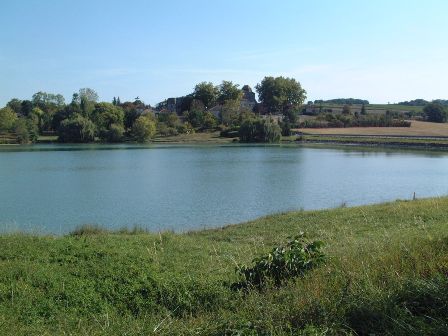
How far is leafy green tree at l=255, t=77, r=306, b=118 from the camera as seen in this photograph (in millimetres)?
175250

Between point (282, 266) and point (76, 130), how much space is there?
412 feet

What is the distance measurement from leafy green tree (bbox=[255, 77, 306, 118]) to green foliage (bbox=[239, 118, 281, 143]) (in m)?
47.2

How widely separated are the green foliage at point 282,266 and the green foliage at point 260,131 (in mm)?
119009

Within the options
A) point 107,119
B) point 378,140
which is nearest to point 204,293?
point 378,140

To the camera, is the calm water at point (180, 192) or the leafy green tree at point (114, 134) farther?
the leafy green tree at point (114, 134)

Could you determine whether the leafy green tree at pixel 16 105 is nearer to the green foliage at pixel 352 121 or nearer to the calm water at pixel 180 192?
the green foliage at pixel 352 121

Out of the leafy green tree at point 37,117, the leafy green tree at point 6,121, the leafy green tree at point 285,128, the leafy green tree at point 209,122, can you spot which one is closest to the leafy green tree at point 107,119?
the leafy green tree at point 37,117

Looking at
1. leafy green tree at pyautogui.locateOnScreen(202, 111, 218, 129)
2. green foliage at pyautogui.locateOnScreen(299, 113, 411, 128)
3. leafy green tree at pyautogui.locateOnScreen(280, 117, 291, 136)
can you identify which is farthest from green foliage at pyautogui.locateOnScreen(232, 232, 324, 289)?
leafy green tree at pyautogui.locateOnScreen(202, 111, 218, 129)

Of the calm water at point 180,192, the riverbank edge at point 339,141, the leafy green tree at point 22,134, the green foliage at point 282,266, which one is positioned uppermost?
the green foliage at point 282,266

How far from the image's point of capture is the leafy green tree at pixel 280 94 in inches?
6900

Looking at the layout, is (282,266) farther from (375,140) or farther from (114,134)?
(114,134)

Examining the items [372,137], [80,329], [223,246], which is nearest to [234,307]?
[80,329]

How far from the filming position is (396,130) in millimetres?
131500

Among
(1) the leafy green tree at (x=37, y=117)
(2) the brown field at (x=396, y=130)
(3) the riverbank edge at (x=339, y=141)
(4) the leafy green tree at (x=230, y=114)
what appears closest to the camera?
(3) the riverbank edge at (x=339, y=141)
